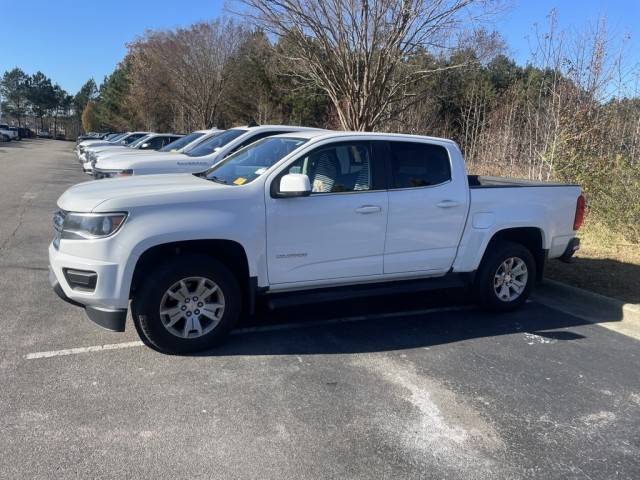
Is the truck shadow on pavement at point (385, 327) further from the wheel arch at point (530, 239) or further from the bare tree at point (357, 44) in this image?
the bare tree at point (357, 44)

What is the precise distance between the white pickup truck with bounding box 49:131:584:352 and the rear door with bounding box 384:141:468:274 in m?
0.01

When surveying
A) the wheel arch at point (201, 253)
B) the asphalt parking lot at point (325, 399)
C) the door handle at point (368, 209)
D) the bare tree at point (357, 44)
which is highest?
the bare tree at point (357, 44)

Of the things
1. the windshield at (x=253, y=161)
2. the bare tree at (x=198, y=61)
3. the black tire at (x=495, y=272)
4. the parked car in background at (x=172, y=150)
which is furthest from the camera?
the bare tree at (x=198, y=61)

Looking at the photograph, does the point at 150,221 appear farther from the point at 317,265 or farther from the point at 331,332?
the point at 331,332

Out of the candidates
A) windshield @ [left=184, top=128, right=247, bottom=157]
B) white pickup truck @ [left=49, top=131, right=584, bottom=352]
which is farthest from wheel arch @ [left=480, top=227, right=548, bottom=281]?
windshield @ [left=184, top=128, right=247, bottom=157]

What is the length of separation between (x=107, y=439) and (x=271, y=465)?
3.29 ft

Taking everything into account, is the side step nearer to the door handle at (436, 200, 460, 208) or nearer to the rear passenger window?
the door handle at (436, 200, 460, 208)

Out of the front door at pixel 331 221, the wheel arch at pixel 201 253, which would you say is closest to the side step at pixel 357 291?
the front door at pixel 331 221

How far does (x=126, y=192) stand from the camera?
4340mm

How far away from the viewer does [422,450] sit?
10.8 ft

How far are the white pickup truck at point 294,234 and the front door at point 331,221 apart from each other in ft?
0.03

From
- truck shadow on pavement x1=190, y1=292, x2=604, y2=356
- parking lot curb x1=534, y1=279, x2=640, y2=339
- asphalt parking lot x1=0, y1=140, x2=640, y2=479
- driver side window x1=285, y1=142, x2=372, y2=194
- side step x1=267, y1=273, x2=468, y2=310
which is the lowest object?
asphalt parking lot x1=0, y1=140, x2=640, y2=479

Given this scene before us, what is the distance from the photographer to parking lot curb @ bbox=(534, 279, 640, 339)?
576 centimetres

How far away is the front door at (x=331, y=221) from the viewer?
Answer: 15.1ft
